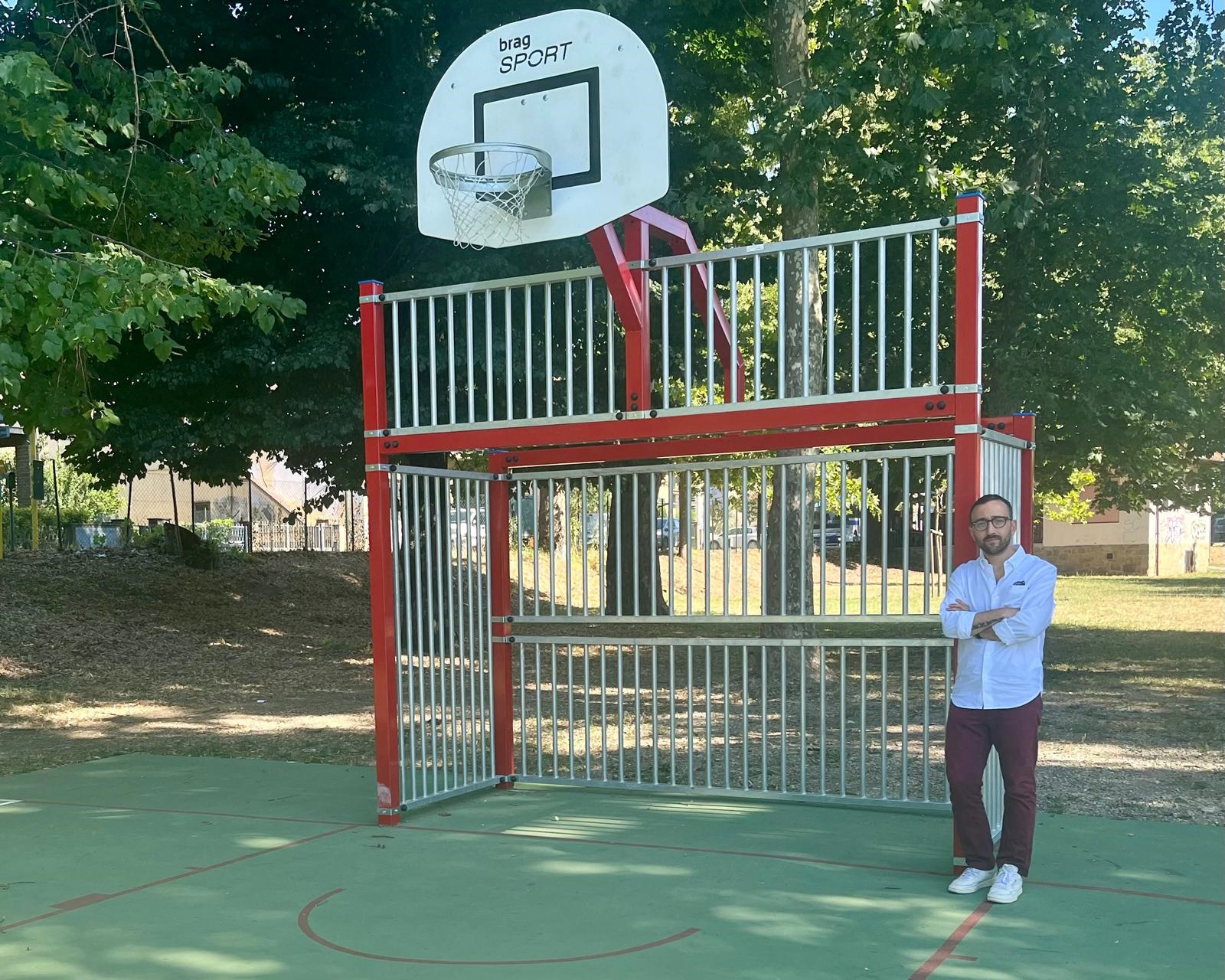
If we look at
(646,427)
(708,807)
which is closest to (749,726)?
(708,807)

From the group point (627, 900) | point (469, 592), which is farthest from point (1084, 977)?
point (469, 592)

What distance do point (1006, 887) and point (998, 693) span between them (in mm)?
831

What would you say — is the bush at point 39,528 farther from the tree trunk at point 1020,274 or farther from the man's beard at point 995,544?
the man's beard at point 995,544

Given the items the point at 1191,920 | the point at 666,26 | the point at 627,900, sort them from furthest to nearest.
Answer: the point at 666,26, the point at 627,900, the point at 1191,920

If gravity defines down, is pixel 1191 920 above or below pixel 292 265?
below

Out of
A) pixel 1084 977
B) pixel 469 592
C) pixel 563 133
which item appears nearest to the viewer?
pixel 1084 977

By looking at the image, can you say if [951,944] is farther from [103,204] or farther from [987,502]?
[103,204]

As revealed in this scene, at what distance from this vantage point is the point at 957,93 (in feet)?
53.2

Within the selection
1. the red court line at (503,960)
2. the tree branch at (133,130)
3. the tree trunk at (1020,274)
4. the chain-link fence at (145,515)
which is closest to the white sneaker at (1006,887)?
the red court line at (503,960)

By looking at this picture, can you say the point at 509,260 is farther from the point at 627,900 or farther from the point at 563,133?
the point at 627,900

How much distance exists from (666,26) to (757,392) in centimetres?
945

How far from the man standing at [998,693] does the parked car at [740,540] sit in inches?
89.5

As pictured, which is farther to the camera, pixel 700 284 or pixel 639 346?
pixel 700 284

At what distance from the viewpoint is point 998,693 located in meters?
5.74
